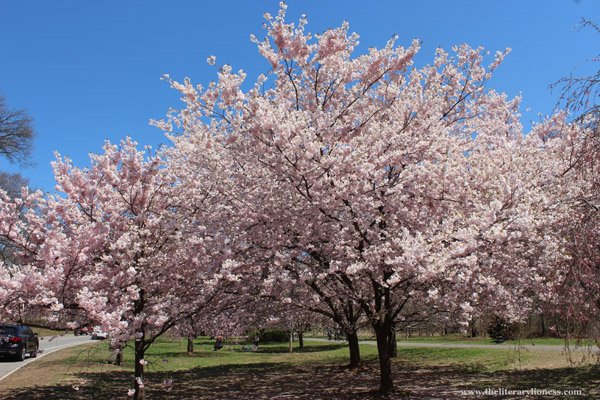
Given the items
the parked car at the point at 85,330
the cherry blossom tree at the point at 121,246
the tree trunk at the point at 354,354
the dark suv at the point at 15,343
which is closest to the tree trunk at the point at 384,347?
the cherry blossom tree at the point at 121,246

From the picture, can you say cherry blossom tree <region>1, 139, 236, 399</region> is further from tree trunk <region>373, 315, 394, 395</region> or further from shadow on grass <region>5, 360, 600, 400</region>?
tree trunk <region>373, 315, 394, 395</region>

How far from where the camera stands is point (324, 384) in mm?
14062

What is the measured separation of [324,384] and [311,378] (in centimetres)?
167

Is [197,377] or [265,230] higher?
[265,230]

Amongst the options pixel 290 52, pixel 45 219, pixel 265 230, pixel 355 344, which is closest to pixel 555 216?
pixel 265 230

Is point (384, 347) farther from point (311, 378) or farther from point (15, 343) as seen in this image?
point (15, 343)

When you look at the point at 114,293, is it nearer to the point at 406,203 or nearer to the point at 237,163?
the point at 237,163

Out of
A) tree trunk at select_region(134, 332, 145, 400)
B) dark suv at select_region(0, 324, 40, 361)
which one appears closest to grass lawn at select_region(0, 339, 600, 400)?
tree trunk at select_region(134, 332, 145, 400)

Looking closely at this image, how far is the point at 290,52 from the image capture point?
1037cm

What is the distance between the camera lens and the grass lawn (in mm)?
12000

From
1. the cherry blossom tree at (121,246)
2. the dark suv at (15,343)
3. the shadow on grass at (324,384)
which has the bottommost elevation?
the shadow on grass at (324,384)

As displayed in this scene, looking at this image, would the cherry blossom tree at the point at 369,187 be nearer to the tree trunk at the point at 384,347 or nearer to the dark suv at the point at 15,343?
→ the tree trunk at the point at 384,347

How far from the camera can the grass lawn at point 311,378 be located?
472 inches

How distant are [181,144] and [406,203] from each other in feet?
23.8
